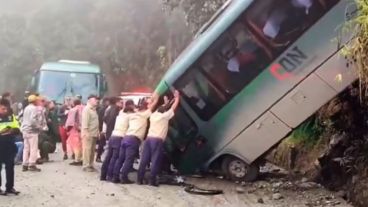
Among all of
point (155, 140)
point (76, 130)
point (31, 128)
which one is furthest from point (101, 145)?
point (155, 140)

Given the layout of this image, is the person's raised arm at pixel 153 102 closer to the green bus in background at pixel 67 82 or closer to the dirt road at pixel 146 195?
the dirt road at pixel 146 195

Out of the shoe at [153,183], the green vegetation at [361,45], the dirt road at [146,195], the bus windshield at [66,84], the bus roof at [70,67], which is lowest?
the dirt road at [146,195]

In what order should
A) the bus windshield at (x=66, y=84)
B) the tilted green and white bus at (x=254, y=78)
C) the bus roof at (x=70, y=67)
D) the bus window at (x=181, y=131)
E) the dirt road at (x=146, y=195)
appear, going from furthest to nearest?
1. the bus roof at (x=70, y=67)
2. the bus windshield at (x=66, y=84)
3. the bus window at (x=181, y=131)
4. the tilted green and white bus at (x=254, y=78)
5. the dirt road at (x=146, y=195)

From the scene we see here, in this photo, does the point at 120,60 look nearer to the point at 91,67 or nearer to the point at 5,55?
the point at 5,55

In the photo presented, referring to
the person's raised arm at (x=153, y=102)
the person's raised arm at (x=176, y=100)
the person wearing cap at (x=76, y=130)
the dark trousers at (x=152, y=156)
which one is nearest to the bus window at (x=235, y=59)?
the person's raised arm at (x=176, y=100)

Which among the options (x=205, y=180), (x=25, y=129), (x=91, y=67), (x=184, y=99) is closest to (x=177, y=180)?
(x=205, y=180)

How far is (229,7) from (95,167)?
4.45 m

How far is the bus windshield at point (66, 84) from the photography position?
66.8ft

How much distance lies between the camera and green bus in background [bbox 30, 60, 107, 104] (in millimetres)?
20406

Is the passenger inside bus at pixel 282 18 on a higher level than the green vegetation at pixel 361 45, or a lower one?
higher

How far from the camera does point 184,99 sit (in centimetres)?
1069

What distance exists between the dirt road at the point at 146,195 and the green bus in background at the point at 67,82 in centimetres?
939

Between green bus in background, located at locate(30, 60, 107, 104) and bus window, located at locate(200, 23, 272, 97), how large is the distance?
33.8ft

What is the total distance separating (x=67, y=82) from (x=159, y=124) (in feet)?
35.7
